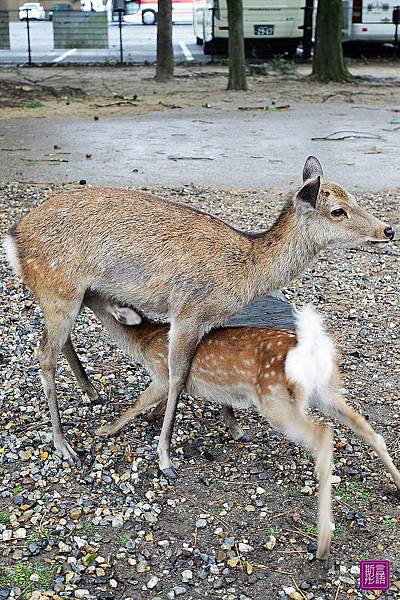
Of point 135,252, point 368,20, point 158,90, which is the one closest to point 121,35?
point 368,20

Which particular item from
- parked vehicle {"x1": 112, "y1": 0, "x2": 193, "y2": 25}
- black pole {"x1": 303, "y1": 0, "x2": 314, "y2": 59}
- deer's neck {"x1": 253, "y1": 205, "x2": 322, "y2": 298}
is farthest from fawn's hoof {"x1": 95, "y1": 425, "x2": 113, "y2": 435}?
parked vehicle {"x1": 112, "y1": 0, "x2": 193, "y2": 25}

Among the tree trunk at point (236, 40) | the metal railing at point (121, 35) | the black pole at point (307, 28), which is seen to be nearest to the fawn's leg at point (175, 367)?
the tree trunk at point (236, 40)

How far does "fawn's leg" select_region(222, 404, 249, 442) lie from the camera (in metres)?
4.34

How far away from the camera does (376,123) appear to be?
13.5 metres

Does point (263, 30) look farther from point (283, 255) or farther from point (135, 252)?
point (135, 252)

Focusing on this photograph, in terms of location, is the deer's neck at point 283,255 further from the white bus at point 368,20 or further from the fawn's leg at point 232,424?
the white bus at point 368,20

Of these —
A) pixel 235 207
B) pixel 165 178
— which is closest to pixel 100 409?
pixel 235 207

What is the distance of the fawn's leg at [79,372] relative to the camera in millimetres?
4652

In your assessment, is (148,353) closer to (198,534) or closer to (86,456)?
(86,456)

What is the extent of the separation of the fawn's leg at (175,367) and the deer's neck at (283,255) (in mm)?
371

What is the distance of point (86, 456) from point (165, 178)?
590 centimetres

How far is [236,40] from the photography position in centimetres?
1612

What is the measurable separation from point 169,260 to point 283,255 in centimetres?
54

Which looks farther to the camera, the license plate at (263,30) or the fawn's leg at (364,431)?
the license plate at (263,30)
